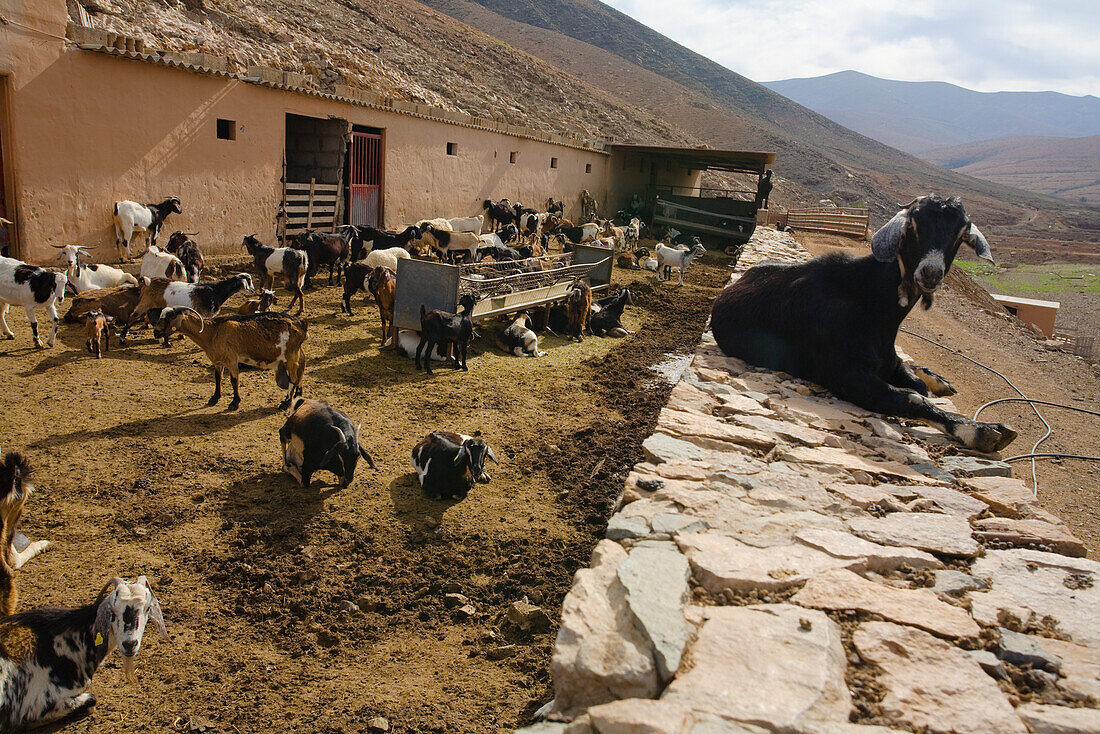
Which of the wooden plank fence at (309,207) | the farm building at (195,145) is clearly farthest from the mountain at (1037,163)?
the wooden plank fence at (309,207)

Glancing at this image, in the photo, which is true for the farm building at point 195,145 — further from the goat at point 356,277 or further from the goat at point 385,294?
the goat at point 385,294

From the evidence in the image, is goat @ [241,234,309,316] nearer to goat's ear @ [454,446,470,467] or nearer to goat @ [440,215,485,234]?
goat's ear @ [454,446,470,467]

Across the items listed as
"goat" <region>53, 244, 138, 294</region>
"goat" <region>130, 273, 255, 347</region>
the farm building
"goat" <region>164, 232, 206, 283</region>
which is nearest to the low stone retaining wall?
"goat" <region>130, 273, 255, 347</region>

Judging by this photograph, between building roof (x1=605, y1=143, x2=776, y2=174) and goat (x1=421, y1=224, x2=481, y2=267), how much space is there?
12336 mm

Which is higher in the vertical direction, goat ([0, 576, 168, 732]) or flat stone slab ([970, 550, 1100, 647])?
flat stone slab ([970, 550, 1100, 647])

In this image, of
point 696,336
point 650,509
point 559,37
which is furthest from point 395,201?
point 559,37

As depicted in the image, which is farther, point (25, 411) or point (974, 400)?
point (974, 400)

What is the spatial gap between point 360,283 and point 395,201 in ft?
25.0

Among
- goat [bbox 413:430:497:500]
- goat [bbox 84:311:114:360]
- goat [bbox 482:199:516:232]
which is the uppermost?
goat [bbox 482:199:516:232]

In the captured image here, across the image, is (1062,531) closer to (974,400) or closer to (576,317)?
(974,400)

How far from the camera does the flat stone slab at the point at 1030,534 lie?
2988 mm

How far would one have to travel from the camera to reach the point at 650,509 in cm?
321

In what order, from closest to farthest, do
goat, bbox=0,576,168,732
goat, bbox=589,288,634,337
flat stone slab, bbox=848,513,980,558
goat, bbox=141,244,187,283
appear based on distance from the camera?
goat, bbox=0,576,168,732, flat stone slab, bbox=848,513,980,558, goat, bbox=141,244,187,283, goat, bbox=589,288,634,337

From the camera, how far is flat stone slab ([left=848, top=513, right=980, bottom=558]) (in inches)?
117
